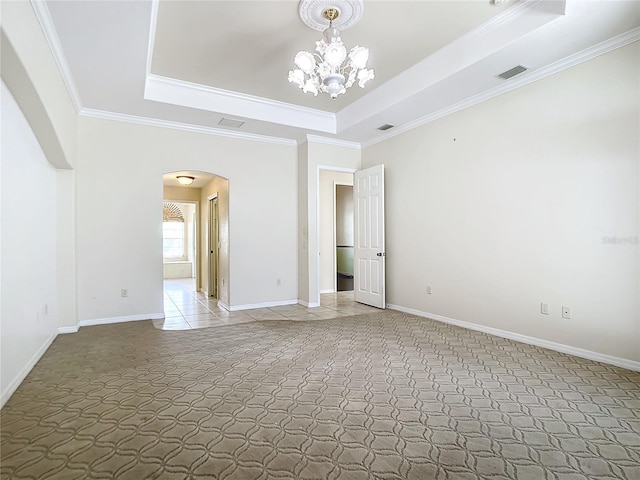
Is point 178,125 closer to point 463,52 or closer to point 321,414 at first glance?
point 463,52

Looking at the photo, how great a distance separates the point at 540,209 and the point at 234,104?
13.8 feet

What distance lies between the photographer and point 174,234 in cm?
1320

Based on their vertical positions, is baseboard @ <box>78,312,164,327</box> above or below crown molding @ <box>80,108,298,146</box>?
Result: below

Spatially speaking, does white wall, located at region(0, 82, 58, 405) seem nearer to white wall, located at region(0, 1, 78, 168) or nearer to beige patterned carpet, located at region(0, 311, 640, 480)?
white wall, located at region(0, 1, 78, 168)

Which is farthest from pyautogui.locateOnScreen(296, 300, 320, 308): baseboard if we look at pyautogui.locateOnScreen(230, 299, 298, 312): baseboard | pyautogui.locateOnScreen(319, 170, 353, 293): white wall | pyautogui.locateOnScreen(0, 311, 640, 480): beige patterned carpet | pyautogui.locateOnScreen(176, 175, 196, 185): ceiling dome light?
pyautogui.locateOnScreen(176, 175, 196, 185): ceiling dome light

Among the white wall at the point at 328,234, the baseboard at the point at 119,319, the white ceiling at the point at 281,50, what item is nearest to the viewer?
the white ceiling at the point at 281,50

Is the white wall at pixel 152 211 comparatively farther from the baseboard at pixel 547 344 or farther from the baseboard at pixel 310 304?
the baseboard at pixel 547 344

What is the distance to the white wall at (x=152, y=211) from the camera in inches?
191

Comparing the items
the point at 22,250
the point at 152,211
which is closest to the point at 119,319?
the point at 152,211

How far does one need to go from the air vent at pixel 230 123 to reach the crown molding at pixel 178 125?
28cm

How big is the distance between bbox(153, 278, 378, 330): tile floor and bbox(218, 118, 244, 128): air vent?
301 centimetres

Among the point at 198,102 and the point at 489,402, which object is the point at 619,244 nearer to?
the point at 489,402

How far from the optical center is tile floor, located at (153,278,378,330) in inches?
199

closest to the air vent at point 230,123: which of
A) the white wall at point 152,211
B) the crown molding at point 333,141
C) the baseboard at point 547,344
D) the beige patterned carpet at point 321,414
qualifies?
the white wall at point 152,211
